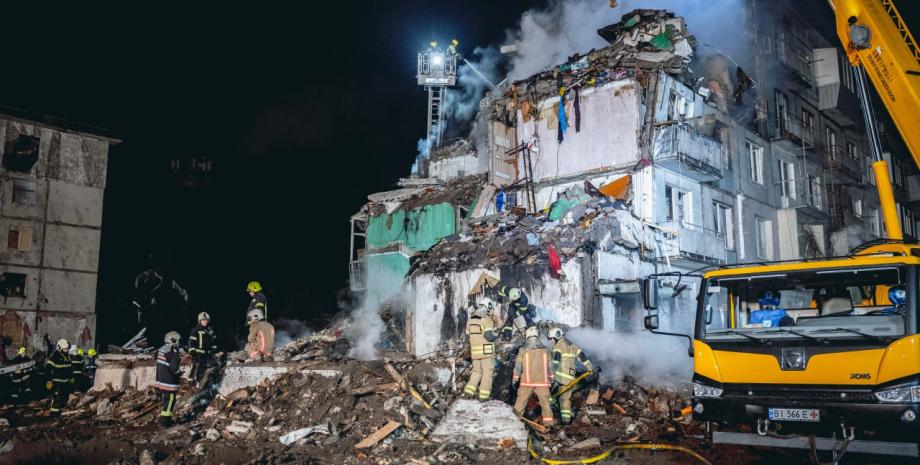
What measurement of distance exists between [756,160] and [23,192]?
31575 mm

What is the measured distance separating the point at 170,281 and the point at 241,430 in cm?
2486

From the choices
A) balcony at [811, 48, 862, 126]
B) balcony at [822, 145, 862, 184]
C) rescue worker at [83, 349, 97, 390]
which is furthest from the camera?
balcony at [811, 48, 862, 126]

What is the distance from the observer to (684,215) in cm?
2550

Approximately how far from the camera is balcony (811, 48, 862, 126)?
115 feet

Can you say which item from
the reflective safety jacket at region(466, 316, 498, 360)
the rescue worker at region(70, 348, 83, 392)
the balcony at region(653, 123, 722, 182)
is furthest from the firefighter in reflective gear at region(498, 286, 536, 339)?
the balcony at region(653, 123, 722, 182)

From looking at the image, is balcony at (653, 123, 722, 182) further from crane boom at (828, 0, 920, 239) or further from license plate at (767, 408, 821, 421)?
license plate at (767, 408, 821, 421)

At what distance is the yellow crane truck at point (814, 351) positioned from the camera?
23.3ft

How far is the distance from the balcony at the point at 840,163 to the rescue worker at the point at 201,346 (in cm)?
3085

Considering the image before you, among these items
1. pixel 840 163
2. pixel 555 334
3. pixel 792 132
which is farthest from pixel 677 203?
pixel 840 163

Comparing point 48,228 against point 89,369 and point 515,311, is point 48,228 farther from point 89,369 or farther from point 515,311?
point 515,311

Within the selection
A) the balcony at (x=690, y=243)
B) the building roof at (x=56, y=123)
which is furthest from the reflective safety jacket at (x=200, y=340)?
the building roof at (x=56, y=123)

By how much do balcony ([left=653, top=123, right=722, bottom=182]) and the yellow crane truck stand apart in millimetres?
14465

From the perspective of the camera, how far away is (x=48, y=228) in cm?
2969

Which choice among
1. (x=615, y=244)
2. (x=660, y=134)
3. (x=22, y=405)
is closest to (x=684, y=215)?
(x=660, y=134)
